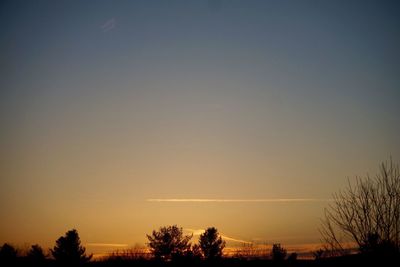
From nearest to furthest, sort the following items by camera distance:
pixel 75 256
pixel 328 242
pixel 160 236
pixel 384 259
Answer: pixel 384 259, pixel 328 242, pixel 75 256, pixel 160 236

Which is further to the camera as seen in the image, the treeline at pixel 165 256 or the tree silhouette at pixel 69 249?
the tree silhouette at pixel 69 249

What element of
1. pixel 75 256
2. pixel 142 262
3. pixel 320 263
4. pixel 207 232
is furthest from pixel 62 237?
pixel 320 263

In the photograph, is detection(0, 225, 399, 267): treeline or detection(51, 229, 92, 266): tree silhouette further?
detection(51, 229, 92, 266): tree silhouette

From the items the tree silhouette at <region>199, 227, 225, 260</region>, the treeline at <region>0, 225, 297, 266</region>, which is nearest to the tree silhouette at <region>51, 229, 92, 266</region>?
the treeline at <region>0, 225, 297, 266</region>

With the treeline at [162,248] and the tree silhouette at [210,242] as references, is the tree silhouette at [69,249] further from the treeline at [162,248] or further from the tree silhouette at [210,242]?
the tree silhouette at [210,242]

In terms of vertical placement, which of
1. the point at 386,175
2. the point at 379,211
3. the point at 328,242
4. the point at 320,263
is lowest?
the point at 320,263

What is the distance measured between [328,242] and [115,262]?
1871 cm

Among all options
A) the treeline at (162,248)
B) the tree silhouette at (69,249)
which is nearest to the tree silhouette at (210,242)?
the treeline at (162,248)

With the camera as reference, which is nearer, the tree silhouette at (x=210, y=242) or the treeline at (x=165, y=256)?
the treeline at (x=165, y=256)

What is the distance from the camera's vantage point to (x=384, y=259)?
15828 mm

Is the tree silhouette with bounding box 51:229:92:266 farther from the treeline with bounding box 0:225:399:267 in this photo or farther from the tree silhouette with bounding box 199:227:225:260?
the tree silhouette with bounding box 199:227:225:260

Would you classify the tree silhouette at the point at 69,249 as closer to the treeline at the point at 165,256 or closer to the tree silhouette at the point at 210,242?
the treeline at the point at 165,256

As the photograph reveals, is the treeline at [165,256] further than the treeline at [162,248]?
No

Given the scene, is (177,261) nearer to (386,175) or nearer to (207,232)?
(386,175)
